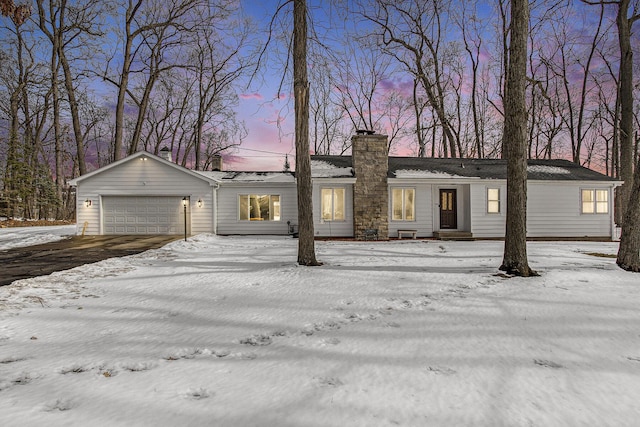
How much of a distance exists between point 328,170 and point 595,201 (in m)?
12.0

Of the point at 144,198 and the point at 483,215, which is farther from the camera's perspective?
the point at 144,198

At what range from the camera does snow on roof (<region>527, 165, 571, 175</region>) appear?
1498 cm

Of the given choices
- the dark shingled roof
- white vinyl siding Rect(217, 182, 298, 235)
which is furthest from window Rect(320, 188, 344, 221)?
the dark shingled roof

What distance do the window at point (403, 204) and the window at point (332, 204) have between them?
2.27 metres

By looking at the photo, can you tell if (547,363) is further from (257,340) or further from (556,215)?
(556,215)

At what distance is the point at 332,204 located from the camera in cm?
1411

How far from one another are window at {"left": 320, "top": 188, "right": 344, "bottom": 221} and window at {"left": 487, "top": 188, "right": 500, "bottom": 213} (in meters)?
6.37

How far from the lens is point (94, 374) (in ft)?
7.84

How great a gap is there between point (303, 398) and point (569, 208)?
1663 cm

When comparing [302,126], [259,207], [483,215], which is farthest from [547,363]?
[259,207]

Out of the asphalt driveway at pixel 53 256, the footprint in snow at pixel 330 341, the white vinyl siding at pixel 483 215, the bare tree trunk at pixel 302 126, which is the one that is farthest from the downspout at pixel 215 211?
the footprint in snow at pixel 330 341

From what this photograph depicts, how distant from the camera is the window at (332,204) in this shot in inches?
553

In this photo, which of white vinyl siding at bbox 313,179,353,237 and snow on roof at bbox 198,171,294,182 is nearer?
white vinyl siding at bbox 313,179,353,237

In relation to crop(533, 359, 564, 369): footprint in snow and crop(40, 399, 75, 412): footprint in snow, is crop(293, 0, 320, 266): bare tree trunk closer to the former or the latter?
crop(533, 359, 564, 369): footprint in snow
